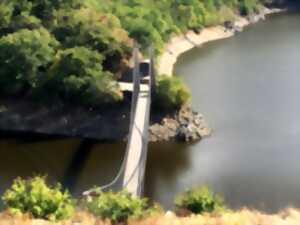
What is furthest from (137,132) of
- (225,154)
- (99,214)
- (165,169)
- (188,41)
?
(188,41)

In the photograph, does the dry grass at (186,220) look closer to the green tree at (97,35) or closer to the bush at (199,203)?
Answer: the bush at (199,203)

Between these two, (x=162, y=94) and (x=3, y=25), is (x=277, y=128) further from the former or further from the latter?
(x=3, y=25)

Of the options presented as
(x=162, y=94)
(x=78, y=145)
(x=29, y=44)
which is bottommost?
(x=78, y=145)

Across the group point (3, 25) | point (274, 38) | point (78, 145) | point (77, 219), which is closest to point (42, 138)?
point (78, 145)

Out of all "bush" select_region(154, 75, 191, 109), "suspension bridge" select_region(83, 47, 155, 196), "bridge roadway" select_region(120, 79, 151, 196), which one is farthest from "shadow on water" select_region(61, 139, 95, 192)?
"bush" select_region(154, 75, 191, 109)

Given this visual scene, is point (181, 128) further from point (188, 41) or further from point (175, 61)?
point (188, 41)
